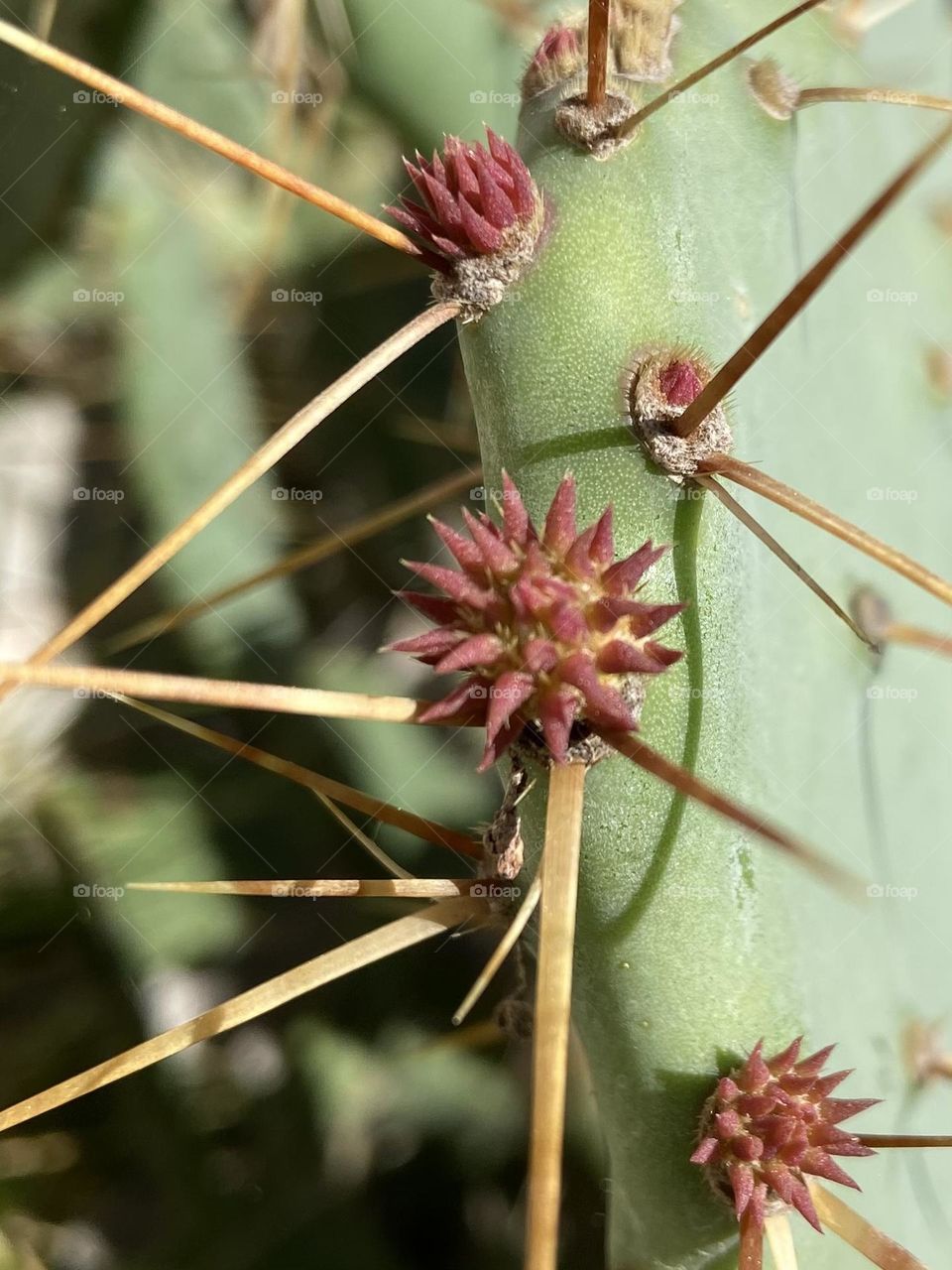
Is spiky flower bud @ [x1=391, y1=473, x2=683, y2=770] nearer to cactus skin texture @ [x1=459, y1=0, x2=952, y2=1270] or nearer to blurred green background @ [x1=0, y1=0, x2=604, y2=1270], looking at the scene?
cactus skin texture @ [x1=459, y1=0, x2=952, y2=1270]

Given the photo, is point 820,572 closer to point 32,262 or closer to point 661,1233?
point 661,1233

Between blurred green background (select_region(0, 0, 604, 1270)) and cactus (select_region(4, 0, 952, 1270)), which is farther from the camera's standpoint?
blurred green background (select_region(0, 0, 604, 1270))

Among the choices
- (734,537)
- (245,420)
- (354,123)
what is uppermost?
(354,123)

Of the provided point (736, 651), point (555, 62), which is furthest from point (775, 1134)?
point (555, 62)

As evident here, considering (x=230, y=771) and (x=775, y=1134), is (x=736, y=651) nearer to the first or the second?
(x=775, y=1134)

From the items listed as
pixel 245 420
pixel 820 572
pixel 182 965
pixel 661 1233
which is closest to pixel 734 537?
pixel 820 572

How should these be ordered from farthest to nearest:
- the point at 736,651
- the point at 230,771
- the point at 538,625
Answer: the point at 230,771 → the point at 736,651 → the point at 538,625

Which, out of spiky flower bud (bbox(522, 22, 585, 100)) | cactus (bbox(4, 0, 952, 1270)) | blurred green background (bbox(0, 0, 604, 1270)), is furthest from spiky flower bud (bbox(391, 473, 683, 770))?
blurred green background (bbox(0, 0, 604, 1270))
